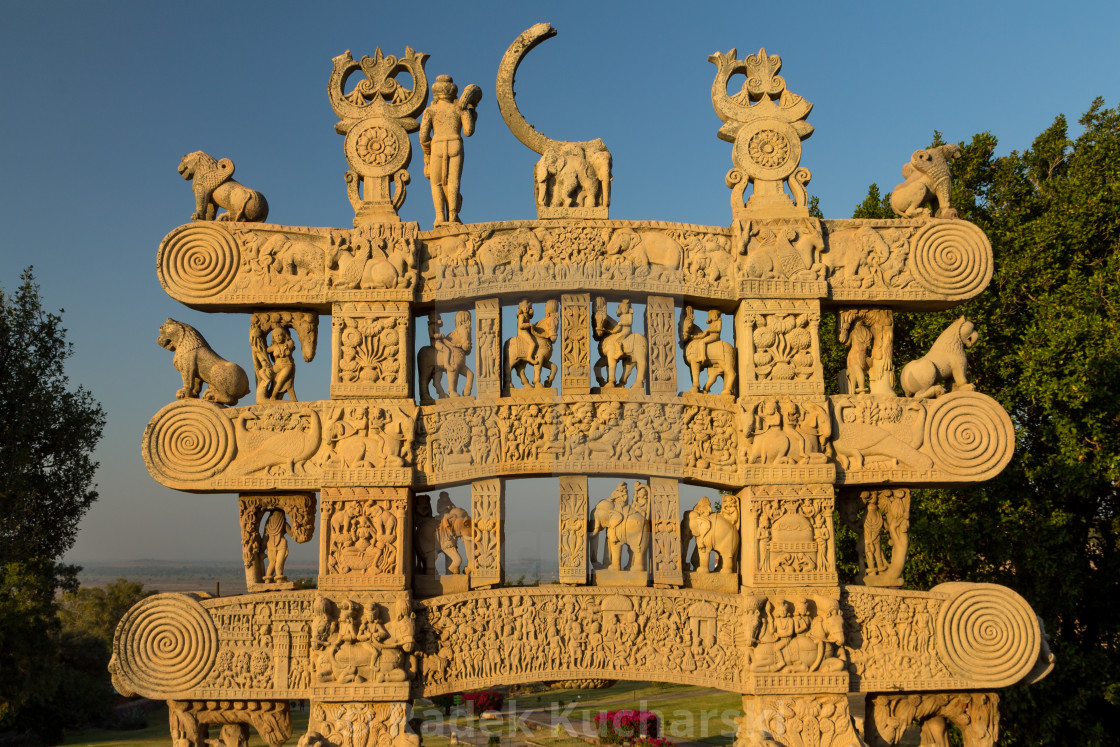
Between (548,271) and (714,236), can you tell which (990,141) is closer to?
(714,236)

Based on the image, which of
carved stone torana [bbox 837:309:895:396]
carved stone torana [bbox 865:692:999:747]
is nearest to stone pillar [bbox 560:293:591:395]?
carved stone torana [bbox 837:309:895:396]

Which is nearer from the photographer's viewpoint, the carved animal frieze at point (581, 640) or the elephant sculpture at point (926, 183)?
the carved animal frieze at point (581, 640)

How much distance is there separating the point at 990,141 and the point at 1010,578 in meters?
8.07

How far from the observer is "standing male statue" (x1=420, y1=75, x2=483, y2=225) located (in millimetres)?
8688

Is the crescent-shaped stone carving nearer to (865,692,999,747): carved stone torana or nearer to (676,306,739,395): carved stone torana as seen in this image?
(676,306,739,395): carved stone torana

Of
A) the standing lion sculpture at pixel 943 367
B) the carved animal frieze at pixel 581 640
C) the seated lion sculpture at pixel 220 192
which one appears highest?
the seated lion sculpture at pixel 220 192

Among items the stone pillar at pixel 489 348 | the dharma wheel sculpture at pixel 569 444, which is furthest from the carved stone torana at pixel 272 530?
the stone pillar at pixel 489 348

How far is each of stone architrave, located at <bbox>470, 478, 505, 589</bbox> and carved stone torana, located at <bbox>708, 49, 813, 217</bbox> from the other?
3.67m

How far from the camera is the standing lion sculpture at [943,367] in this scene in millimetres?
8586

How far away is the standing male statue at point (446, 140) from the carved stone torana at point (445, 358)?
3.37 feet

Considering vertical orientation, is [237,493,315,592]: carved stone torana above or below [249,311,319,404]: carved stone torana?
below

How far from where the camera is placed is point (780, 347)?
844 cm

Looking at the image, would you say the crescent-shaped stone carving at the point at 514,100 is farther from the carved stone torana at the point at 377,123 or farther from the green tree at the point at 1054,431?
the green tree at the point at 1054,431

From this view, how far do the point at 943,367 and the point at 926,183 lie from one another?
193cm
